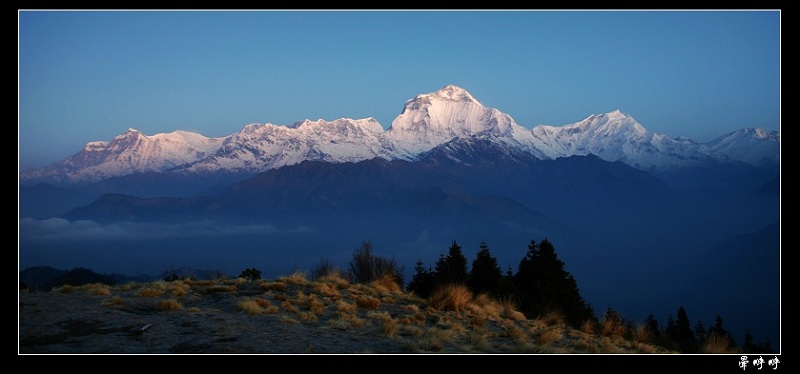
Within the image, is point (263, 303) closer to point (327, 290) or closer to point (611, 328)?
point (327, 290)

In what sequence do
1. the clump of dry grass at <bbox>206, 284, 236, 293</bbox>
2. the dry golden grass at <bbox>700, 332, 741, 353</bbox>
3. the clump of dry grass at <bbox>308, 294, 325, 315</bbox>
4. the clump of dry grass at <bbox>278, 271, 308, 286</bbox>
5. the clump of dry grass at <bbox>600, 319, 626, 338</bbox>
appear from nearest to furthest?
the dry golden grass at <bbox>700, 332, 741, 353</bbox>, the clump of dry grass at <bbox>308, 294, 325, 315</bbox>, the clump of dry grass at <bbox>600, 319, 626, 338</bbox>, the clump of dry grass at <bbox>206, 284, 236, 293</bbox>, the clump of dry grass at <bbox>278, 271, 308, 286</bbox>

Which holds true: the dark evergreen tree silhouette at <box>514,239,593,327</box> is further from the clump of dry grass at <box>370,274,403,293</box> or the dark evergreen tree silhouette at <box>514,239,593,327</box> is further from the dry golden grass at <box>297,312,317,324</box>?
the dry golden grass at <box>297,312,317,324</box>

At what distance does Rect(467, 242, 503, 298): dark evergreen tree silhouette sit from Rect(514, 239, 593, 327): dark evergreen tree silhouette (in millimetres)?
940

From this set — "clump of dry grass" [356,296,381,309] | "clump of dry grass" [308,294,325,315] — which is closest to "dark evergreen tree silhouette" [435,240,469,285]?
"clump of dry grass" [356,296,381,309]

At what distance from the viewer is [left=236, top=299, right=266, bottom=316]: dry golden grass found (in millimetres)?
18811

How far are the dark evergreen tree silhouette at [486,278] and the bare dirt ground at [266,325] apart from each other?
440cm

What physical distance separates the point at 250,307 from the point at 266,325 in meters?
1.80

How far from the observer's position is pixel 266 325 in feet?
57.0

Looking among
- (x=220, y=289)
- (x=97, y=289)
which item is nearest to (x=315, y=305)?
(x=220, y=289)

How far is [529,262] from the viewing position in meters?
32.5
